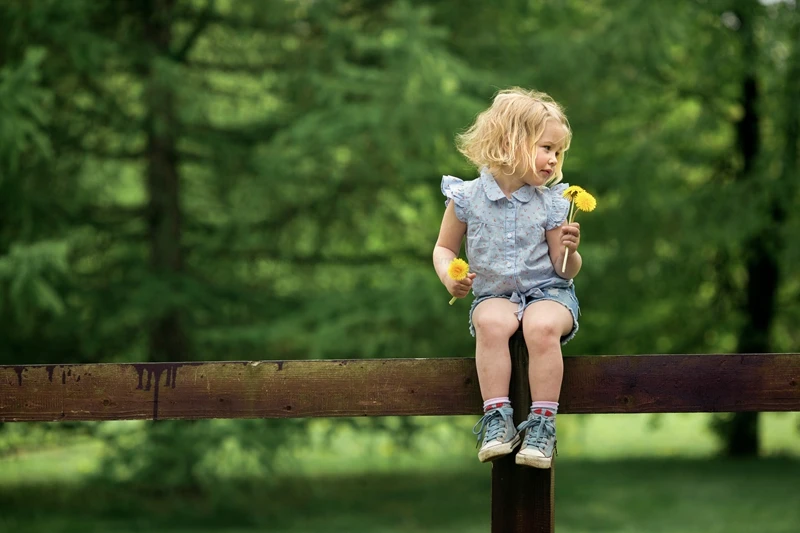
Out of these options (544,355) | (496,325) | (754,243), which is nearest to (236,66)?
(754,243)

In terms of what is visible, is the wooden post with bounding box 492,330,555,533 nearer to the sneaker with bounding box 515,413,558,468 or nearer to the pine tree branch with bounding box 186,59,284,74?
the sneaker with bounding box 515,413,558,468

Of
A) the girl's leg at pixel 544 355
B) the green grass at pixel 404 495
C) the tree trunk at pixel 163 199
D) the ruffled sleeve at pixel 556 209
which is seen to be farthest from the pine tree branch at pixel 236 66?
the girl's leg at pixel 544 355

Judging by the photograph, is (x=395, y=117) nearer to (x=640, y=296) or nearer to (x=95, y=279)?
(x=95, y=279)

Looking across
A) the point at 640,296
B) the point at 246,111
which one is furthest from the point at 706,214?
the point at 246,111

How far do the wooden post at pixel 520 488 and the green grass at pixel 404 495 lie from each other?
A: 228 inches

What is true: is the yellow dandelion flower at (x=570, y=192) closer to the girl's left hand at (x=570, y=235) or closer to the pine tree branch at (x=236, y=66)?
the girl's left hand at (x=570, y=235)

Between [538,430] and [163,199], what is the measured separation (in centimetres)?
733

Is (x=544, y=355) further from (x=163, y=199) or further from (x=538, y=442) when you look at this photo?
(x=163, y=199)

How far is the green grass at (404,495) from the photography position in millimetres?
8656

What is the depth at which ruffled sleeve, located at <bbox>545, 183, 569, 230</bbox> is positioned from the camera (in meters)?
2.86

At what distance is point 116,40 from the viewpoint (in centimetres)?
876

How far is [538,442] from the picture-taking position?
2.52 meters

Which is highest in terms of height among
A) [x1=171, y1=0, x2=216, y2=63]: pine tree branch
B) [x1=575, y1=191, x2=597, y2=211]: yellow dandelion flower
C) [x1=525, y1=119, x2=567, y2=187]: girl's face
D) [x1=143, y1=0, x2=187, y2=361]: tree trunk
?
[x1=171, y1=0, x2=216, y2=63]: pine tree branch

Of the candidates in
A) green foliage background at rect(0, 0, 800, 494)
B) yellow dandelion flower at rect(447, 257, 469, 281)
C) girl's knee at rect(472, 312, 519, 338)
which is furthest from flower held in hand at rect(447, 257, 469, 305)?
green foliage background at rect(0, 0, 800, 494)
